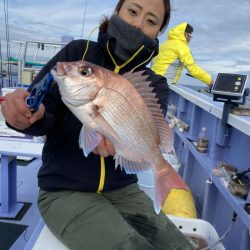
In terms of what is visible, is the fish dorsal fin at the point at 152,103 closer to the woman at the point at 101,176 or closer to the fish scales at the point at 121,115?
the fish scales at the point at 121,115

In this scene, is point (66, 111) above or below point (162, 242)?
above

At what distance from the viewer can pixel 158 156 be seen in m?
1.41

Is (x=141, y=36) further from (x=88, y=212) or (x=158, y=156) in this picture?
(x=88, y=212)

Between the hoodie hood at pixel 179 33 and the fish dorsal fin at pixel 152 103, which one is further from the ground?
the hoodie hood at pixel 179 33

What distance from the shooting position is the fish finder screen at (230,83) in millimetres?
2294

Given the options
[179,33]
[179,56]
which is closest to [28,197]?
[179,56]

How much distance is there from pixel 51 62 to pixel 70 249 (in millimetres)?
1033

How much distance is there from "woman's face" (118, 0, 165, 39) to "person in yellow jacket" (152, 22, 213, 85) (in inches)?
145

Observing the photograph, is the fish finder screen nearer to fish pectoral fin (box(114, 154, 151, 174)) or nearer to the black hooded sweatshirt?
the black hooded sweatshirt

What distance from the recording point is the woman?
60.6 inches

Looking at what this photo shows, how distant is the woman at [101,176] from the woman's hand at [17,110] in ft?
0.21

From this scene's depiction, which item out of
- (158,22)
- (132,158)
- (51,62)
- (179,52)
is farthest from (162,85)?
(179,52)

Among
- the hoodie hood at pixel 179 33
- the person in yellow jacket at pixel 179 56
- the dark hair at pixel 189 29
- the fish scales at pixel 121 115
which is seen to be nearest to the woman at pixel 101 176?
the fish scales at pixel 121 115

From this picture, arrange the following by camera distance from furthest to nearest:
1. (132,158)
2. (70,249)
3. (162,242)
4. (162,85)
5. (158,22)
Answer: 1. (162,85)
2. (158,22)
3. (162,242)
4. (70,249)
5. (132,158)
